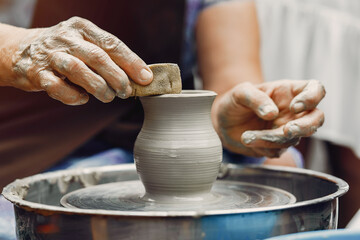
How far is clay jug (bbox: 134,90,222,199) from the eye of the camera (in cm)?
105

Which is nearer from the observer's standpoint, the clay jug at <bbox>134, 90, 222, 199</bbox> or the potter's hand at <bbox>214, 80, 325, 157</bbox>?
the clay jug at <bbox>134, 90, 222, 199</bbox>

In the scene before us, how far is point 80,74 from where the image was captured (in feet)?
3.21

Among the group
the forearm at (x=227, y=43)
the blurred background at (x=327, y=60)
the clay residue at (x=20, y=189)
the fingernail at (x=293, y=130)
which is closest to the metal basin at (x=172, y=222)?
the clay residue at (x=20, y=189)

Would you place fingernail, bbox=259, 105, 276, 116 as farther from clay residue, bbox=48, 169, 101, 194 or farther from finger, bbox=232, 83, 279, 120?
clay residue, bbox=48, 169, 101, 194

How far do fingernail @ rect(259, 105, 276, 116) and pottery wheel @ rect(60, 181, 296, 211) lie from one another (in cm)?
16

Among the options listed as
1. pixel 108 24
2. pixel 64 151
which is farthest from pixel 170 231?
pixel 108 24

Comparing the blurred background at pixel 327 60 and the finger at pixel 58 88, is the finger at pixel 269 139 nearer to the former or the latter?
the finger at pixel 58 88

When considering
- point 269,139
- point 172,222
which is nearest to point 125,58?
point 172,222

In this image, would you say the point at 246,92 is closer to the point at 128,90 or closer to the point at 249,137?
the point at 249,137

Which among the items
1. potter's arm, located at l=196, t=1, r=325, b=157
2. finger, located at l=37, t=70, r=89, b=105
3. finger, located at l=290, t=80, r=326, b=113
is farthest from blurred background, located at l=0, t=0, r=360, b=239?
finger, located at l=37, t=70, r=89, b=105

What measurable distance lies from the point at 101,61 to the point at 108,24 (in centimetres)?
80

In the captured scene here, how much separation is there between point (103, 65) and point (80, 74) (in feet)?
0.14

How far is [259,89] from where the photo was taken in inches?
55.0

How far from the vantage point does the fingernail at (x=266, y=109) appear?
4.07 feet
